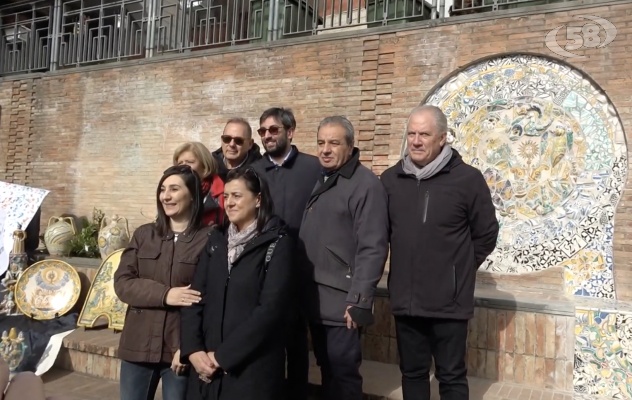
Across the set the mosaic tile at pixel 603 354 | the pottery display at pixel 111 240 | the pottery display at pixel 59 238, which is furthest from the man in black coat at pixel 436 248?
the pottery display at pixel 59 238

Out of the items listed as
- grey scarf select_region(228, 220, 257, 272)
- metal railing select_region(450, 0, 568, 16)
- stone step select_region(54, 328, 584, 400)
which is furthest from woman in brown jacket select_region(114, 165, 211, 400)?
metal railing select_region(450, 0, 568, 16)

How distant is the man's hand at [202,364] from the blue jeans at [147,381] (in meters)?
0.30

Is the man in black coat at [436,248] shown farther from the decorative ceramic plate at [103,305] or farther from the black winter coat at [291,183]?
the decorative ceramic plate at [103,305]

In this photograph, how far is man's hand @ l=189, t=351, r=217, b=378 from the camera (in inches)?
90.0

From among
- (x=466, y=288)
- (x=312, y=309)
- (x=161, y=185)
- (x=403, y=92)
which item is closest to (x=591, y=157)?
(x=403, y=92)

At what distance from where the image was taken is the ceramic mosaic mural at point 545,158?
5180 mm

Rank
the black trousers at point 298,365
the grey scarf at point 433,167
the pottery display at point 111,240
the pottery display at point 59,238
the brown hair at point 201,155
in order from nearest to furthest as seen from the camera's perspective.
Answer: the grey scarf at point 433,167 < the black trousers at point 298,365 < the brown hair at point 201,155 < the pottery display at point 111,240 < the pottery display at point 59,238

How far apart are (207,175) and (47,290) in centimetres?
327

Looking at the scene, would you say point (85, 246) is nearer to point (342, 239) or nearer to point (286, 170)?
point (286, 170)

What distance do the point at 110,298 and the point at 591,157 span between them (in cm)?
502

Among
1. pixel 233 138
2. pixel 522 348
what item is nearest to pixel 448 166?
pixel 233 138

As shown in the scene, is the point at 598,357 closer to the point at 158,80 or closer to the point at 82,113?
the point at 158,80

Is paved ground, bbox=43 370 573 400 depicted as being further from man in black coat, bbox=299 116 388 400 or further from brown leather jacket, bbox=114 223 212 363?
brown leather jacket, bbox=114 223 212 363

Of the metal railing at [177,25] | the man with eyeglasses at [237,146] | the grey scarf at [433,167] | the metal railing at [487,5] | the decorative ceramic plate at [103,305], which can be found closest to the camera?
the grey scarf at [433,167]
